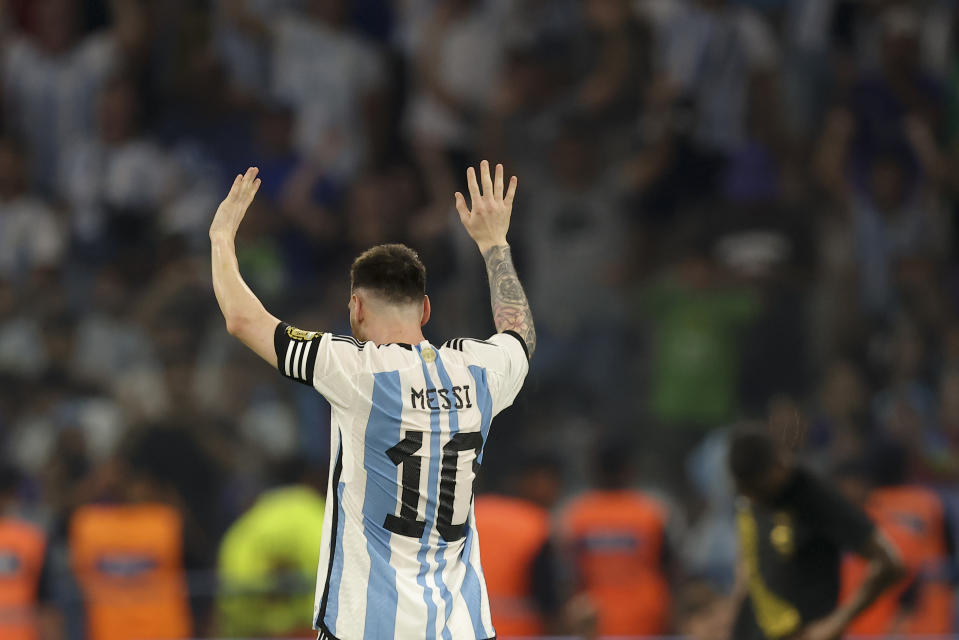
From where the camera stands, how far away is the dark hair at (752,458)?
6.04m

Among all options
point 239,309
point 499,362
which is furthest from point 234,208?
point 499,362

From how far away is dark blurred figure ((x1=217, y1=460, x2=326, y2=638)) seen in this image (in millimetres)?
7922

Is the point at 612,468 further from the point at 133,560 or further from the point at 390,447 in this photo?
the point at 390,447

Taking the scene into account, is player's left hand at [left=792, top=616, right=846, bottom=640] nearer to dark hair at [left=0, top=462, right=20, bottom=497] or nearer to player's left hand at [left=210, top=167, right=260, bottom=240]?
player's left hand at [left=210, top=167, right=260, bottom=240]

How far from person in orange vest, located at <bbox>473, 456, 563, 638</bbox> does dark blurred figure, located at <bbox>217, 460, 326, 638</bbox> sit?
3.06 ft

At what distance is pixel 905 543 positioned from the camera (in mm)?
8969

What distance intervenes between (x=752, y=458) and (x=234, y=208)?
2.58 meters

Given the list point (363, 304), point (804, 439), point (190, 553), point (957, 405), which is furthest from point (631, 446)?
point (363, 304)

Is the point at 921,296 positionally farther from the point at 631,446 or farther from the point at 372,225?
the point at 372,225

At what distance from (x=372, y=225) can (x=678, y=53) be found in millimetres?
2829

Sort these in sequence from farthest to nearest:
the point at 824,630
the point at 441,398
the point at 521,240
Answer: the point at 521,240, the point at 824,630, the point at 441,398

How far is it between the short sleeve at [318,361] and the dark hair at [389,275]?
198 mm

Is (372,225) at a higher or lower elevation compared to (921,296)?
higher

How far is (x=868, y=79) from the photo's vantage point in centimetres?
1193
